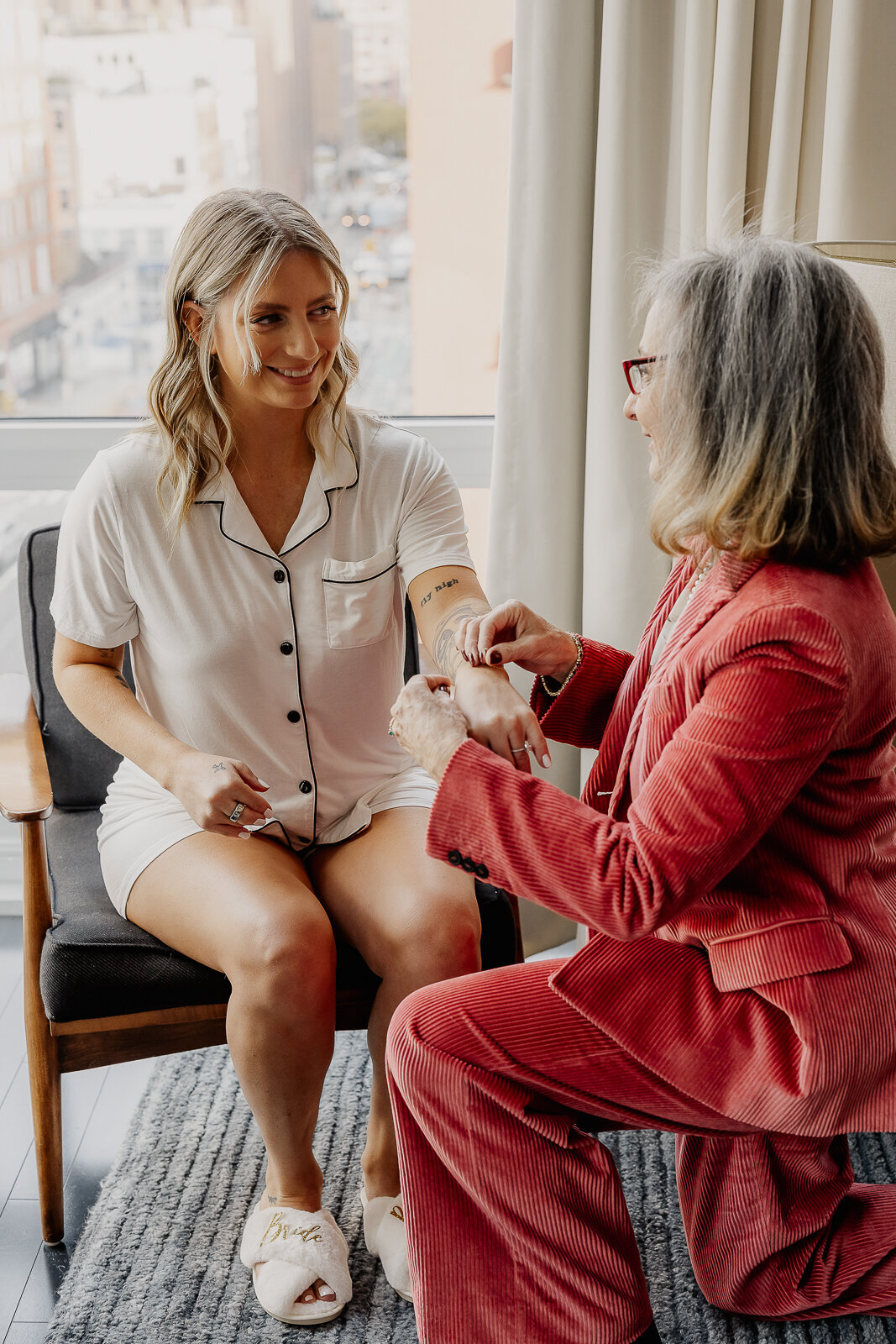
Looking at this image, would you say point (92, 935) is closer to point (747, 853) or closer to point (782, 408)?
point (747, 853)

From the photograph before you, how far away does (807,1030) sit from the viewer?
49.7 inches

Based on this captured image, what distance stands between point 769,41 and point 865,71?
19cm

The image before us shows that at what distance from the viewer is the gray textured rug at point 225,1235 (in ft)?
5.25

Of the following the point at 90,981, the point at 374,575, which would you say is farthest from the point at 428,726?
the point at 90,981

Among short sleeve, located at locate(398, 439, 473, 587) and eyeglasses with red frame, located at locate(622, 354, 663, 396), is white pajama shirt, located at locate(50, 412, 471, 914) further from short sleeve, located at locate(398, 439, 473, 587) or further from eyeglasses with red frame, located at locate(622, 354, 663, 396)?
eyeglasses with red frame, located at locate(622, 354, 663, 396)

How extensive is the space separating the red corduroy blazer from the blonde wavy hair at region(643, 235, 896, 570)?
57mm

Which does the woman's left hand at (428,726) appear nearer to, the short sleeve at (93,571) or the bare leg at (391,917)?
the bare leg at (391,917)

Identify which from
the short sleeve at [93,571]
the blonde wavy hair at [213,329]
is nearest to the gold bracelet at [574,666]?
the blonde wavy hair at [213,329]

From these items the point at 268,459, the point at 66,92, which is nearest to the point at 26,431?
the point at 66,92

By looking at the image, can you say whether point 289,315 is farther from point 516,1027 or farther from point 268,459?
point 516,1027

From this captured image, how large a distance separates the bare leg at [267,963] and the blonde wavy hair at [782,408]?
0.76 meters

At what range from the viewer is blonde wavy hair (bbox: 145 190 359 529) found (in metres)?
1.65

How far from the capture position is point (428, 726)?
1353 millimetres

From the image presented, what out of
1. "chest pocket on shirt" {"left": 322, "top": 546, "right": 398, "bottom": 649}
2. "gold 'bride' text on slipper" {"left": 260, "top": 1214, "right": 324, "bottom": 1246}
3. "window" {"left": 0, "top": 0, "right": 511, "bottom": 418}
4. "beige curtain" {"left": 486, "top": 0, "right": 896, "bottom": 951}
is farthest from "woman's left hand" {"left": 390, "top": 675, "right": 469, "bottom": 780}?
"window" {"left": 0, "top": 0, "right": 511, "bottom": 418}
